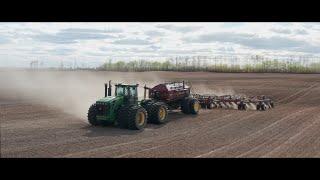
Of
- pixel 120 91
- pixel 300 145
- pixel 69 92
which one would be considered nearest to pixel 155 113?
pixel 120 91

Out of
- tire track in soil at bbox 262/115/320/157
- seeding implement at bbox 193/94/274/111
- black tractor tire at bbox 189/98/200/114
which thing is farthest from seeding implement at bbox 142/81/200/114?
tire track in soil at bbox 262/115/320/157

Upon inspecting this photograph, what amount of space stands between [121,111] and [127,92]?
3.69 feet

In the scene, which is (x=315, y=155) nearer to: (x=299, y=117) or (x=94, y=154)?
(x=94, y=154)

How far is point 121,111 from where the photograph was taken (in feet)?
62.1

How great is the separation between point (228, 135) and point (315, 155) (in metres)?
4.36

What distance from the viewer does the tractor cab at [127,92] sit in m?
19.6

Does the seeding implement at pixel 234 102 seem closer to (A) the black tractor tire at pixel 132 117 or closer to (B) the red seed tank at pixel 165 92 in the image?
(B) the red seed tank at pixel 165 92

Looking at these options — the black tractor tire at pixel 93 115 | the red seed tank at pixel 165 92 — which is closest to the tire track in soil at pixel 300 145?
the red seed tank at pixel 165 92

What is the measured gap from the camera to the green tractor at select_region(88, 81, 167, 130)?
1866 centimetres

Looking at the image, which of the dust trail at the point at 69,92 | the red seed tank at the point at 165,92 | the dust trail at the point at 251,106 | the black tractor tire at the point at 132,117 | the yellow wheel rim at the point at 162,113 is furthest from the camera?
the dust trail at the point at 69,92

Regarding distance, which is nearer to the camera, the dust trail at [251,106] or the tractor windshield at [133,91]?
the tractor windshield at [133,91]

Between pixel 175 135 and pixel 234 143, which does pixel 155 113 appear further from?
pixel 234 143

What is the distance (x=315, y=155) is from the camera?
1383 cm
